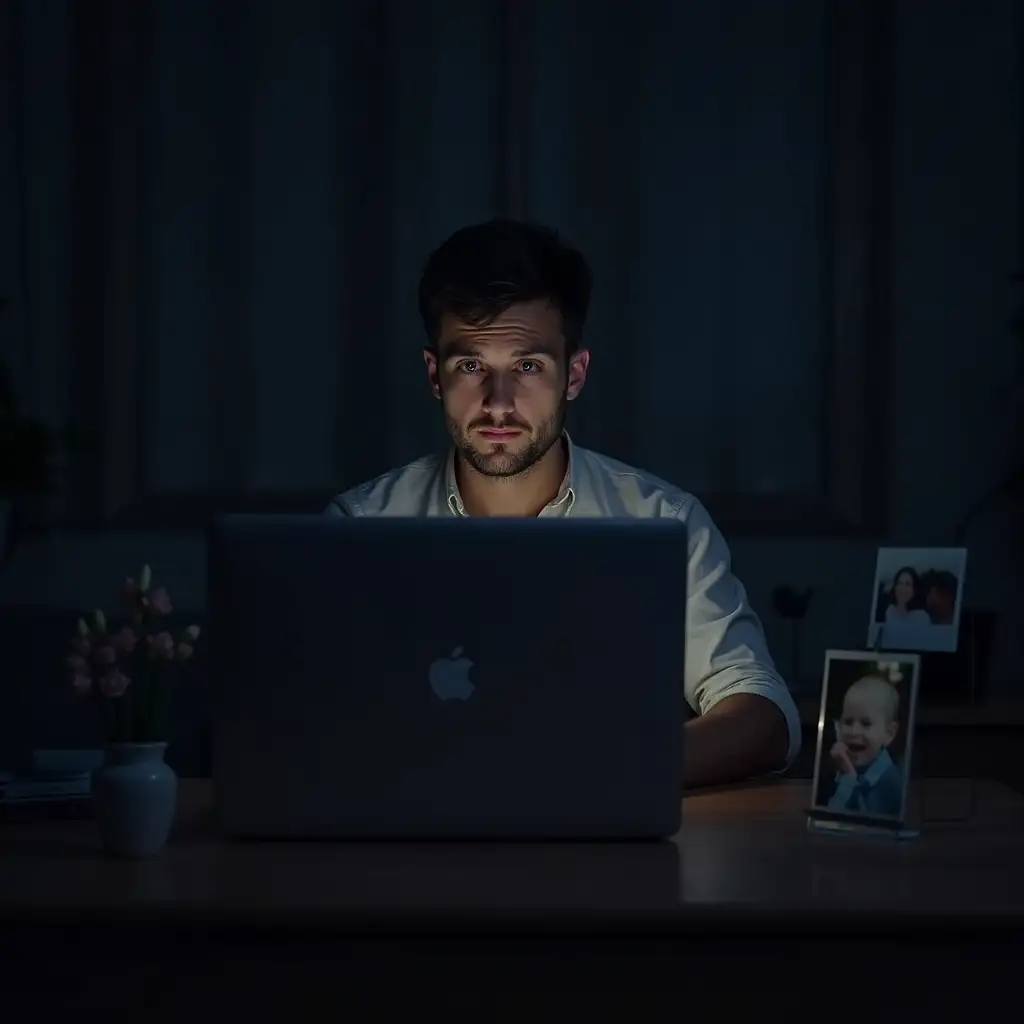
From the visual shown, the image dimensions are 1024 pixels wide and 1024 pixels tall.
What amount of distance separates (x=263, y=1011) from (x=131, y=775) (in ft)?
0.98

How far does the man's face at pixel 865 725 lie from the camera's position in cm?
150

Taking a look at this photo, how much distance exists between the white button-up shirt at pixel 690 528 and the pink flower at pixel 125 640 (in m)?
0.91

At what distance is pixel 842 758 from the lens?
153 cm

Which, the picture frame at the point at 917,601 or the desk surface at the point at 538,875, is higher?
the picture frame at the point at 917,601

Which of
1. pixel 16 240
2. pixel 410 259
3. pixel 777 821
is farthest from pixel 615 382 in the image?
pixel 777 821

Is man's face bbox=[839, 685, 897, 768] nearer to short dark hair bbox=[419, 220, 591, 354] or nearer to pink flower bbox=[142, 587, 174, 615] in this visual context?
pink flower bbox=[142, 587, 174, 615]

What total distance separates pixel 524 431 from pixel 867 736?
105 centimetres

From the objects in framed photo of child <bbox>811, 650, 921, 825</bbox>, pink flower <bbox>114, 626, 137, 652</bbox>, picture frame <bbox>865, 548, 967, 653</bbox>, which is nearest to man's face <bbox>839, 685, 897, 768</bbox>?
framed photo of child <bbox>811, 650, 921, 825</bbox>

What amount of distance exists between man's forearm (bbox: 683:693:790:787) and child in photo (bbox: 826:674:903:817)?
0.29 metres

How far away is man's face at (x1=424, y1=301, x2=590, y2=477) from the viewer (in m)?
2.40

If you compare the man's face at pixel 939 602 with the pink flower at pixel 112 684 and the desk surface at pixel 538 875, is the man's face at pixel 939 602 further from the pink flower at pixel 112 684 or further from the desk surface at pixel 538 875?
the pink flower at pixel 112 684

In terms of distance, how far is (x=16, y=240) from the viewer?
129 inches

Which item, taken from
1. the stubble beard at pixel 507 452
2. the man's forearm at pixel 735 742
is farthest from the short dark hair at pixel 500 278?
the man's forearm at pixel 735 742

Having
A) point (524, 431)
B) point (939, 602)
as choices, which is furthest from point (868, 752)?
point (524, 431)
